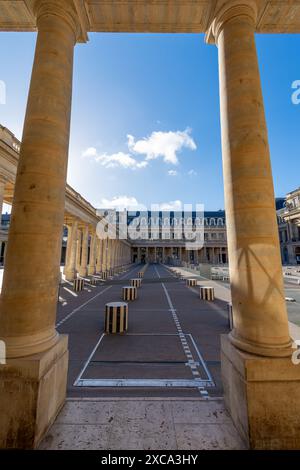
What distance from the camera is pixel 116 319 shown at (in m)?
8.17

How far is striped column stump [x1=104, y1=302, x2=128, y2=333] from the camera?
26.7 feet

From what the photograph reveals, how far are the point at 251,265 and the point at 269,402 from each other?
6.37 ft

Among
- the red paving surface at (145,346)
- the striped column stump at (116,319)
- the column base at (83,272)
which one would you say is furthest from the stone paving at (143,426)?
the column base at (83,272)

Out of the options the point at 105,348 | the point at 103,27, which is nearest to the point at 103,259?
the point at 105,348

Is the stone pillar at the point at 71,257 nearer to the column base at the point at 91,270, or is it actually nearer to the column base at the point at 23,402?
the column base at the point at 91,270

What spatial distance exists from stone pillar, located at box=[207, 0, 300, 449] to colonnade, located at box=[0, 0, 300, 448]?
0.02 meters

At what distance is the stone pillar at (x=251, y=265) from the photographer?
3.00m

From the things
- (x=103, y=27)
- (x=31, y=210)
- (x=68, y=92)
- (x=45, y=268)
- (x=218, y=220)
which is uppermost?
(x=218, y=220)

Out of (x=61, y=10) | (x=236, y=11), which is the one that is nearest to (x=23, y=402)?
(x=61, y=10)

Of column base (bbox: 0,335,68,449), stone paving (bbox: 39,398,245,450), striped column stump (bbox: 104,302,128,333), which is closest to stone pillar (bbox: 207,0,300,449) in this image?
stone paving (bbox: 39,398,245,450)

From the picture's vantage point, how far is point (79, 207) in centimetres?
2506

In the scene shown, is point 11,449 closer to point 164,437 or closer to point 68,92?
point 164,437

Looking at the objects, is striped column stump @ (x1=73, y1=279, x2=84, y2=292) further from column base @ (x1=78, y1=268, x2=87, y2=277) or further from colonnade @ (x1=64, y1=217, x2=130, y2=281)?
column base @ (x1=78, y1=268, x2=87, y2=277)
